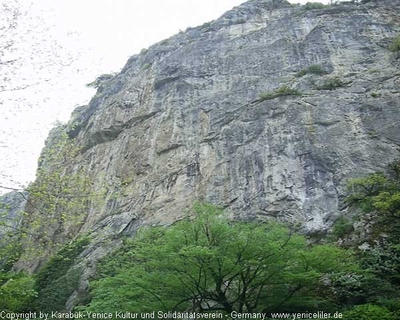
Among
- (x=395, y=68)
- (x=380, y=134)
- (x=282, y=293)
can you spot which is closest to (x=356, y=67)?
(x=395, y=68)

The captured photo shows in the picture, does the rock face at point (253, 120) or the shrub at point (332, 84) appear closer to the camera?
the rock face at point (253, 120)

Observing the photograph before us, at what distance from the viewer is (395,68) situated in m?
21.9

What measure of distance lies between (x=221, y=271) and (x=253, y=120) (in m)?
12.9

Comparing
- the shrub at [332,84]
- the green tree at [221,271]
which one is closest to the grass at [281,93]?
the shrub at [332,84]

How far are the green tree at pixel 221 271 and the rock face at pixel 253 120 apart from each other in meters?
5.52

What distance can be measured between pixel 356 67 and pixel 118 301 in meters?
19.2

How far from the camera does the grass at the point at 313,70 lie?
23.8 meters

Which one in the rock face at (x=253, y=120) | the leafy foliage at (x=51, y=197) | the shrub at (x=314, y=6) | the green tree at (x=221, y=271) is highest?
the shrub at (x=314, y=6)

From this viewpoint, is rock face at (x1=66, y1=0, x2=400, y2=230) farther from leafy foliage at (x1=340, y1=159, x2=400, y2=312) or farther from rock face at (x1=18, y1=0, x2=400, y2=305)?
leafy foliage at (x1=340, y1=159, x2=400, y2=312)

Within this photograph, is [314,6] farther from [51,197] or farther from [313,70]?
[51,197]

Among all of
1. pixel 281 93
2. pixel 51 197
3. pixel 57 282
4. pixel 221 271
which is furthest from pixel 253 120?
pixel 51 197

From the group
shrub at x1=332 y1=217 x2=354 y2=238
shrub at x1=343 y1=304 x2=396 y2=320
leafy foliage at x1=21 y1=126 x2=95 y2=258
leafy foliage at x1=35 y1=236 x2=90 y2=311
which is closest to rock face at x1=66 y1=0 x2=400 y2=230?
shrub at x1=332 y1=217 x2=354 y2=238

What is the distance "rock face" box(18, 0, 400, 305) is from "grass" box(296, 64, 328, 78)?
6cm

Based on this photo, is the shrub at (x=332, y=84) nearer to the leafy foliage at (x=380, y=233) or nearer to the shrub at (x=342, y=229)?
the leafy foliage at (x=380, y=233)
